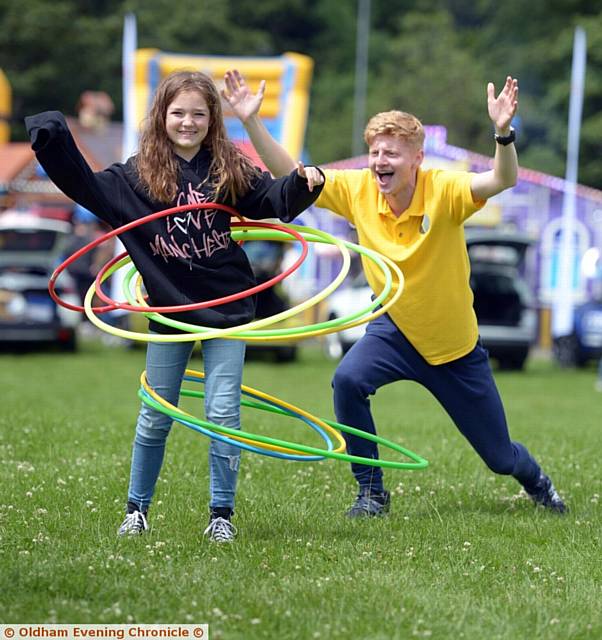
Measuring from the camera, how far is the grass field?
14.7 feet

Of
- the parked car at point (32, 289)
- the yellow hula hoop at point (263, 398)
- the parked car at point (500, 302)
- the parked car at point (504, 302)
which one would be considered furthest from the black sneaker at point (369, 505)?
the parked car at point (504, 302)

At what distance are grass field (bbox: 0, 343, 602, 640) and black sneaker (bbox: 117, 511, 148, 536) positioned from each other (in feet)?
0.18

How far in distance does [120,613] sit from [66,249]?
1886 centimetres

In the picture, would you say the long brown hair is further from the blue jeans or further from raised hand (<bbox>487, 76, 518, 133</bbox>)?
raised hand (<bbox>487, 76, 518, 133</bbox>)

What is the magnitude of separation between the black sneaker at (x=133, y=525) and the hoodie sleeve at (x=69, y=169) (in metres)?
1.39

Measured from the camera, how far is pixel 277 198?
18.4ft

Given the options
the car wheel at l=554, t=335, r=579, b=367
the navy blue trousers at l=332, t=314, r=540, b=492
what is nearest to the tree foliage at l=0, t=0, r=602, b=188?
the car wheel at l=554, t=335, r=579, b=367

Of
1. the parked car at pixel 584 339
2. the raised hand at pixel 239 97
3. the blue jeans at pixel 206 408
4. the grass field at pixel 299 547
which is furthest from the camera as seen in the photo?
the parked car at pixel 584 339

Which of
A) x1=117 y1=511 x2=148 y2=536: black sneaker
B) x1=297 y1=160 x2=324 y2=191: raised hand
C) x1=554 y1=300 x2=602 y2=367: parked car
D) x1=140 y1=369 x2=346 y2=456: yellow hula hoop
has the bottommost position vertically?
x1=554 y1=300 x2=602 y2=367: parked car

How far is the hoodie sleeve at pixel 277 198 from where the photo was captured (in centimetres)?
555

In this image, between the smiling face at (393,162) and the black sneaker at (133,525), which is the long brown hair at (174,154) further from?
the black sneaker at (133,525)

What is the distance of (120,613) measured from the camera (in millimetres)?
4387

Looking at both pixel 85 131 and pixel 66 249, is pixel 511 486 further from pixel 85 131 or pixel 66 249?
pixel 85 131

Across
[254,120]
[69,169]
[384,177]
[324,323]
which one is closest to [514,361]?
[384,177]
